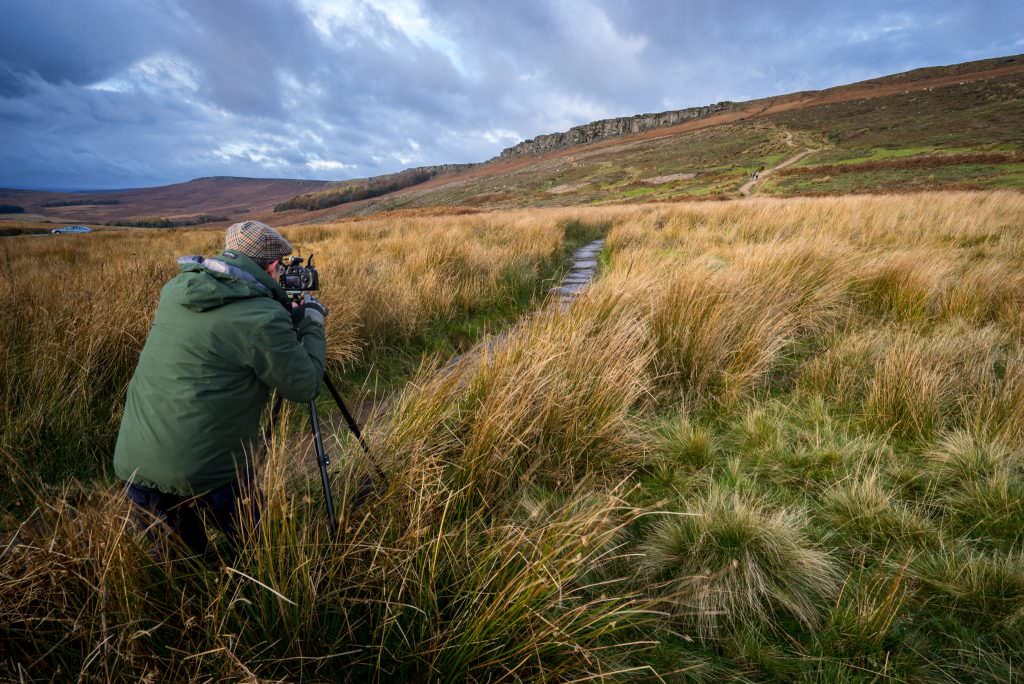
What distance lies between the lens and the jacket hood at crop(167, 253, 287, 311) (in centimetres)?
160

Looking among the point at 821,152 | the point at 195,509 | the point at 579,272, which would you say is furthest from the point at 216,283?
the point at 821,152

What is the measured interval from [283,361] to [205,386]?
28 cm

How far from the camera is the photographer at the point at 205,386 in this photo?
5.25ft

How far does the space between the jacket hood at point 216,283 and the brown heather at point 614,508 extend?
67 cm

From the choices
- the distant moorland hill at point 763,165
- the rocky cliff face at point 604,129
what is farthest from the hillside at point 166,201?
the rocky cliff face at point 604,129

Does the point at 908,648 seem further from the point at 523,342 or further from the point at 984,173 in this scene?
the point at 984,173

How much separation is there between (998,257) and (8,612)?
917 centimetres

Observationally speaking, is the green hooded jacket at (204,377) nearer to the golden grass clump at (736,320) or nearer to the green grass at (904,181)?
the golden grass clump at (736,320)

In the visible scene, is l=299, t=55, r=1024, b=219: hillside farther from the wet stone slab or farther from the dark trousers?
the dark trousers

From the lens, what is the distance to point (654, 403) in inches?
115

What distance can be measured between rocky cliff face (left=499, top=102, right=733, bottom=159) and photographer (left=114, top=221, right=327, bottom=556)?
11449cm

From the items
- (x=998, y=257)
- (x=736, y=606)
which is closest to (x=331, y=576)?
(x=736, y=606)

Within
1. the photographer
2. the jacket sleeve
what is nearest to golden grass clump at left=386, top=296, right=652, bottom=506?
the jacket sleeve

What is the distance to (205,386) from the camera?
1.62 meters
